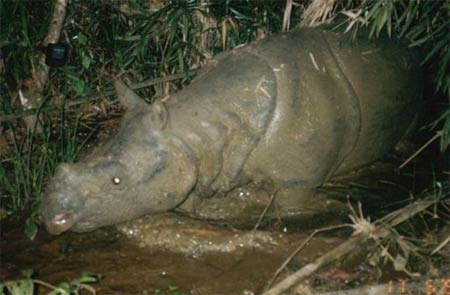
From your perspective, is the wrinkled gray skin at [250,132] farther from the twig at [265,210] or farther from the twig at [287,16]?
the twig at [287,16]

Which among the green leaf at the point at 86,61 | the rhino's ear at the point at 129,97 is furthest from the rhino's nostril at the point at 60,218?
the green leaf at the point at 86,61

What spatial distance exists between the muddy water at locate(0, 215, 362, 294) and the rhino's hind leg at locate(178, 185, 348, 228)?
0.76 ft

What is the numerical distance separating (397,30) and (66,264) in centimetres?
313

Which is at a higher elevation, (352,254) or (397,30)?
(397,30)

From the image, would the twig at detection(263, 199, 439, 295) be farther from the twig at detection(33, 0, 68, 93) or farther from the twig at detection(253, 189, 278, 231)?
the twig at detection(33, 0, 68, 93)

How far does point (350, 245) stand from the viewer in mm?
4379

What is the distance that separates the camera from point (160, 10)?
229 inches

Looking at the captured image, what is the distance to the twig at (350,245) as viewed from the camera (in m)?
3.97

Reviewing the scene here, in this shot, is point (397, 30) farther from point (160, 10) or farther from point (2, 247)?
point (2, 247)

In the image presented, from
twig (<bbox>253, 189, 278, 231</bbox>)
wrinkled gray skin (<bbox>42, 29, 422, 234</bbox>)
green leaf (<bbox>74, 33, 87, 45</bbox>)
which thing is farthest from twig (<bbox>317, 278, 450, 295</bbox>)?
green leaf (<bbox>74, 33, 87, 45</bbox>)

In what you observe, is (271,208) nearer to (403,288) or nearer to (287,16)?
(403,288)

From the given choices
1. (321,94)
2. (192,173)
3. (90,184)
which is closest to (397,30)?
(321,94)

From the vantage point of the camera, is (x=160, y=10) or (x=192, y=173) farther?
(x=160, y=10)

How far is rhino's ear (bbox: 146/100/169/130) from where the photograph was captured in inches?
175
